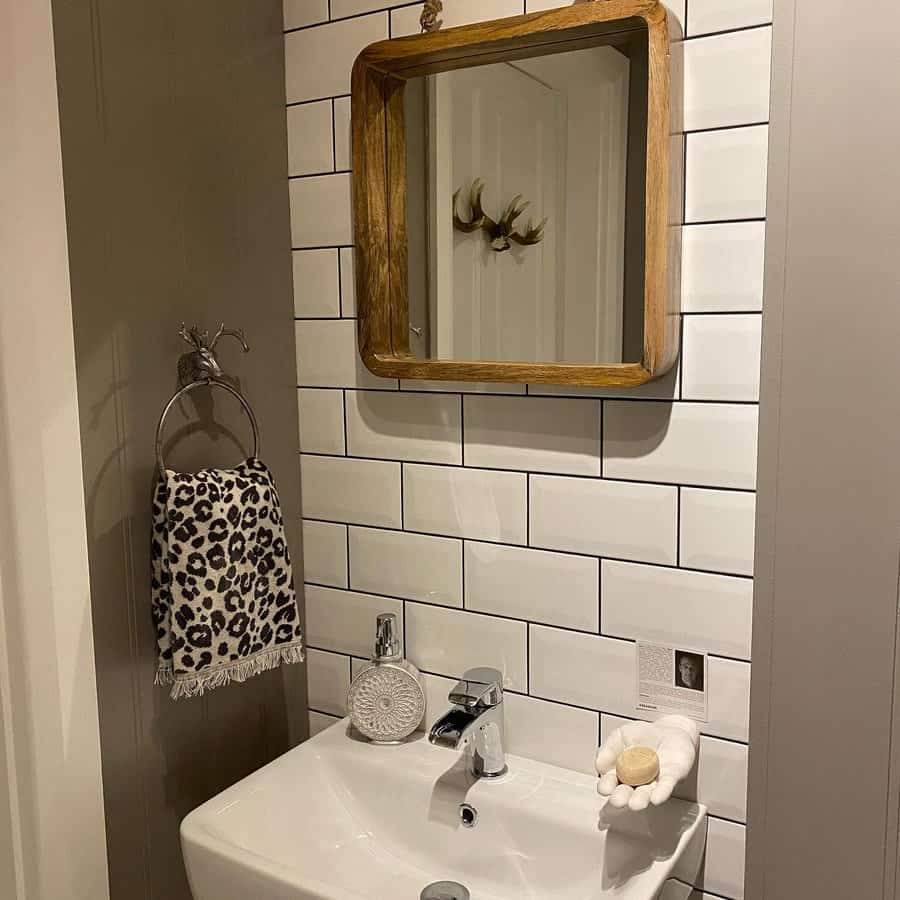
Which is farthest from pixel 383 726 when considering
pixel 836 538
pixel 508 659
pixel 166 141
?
pixel 166 141

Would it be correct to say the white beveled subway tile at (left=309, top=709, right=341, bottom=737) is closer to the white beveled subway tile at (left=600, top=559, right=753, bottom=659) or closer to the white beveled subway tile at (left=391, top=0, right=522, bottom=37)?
the white beveled subway tile at (left=600, top=559, right=753, bottom=659)

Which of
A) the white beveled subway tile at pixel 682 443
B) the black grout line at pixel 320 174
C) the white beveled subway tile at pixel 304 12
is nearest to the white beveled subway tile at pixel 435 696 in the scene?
the white beveled subway tile at pixel 682 443

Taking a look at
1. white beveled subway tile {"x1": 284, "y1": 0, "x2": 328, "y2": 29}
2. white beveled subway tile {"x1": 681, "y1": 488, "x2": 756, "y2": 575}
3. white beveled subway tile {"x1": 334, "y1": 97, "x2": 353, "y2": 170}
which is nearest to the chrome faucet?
white beveled subway tile {"x1": 681, "y1": 488, "x2": 756, "y2": 575}

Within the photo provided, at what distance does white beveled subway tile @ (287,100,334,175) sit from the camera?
1.41 metres

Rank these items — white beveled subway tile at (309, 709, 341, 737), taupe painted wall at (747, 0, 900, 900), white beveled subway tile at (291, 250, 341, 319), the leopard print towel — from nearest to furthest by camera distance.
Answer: taupe painted wall at (747, 0, 900, 900)
the leopard print towel
white beveled subway tile at (291, 250, 341, 319)
white beveled subway tile at (309, 709, 341, 737)

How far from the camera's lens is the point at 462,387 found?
133cm

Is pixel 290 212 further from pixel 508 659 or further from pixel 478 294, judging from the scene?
pixel 508 659

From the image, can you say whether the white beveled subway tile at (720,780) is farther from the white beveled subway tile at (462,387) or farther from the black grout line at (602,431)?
the white beveled subway tile at (462,387)

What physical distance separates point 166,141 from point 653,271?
66 centimetres

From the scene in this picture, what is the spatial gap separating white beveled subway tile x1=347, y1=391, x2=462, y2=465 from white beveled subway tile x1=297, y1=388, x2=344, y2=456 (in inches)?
0.8

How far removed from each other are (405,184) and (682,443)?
0.52 metres

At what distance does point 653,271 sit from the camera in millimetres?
1114

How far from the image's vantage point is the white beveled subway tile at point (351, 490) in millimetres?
1428

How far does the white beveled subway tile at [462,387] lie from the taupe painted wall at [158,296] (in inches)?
9.0
